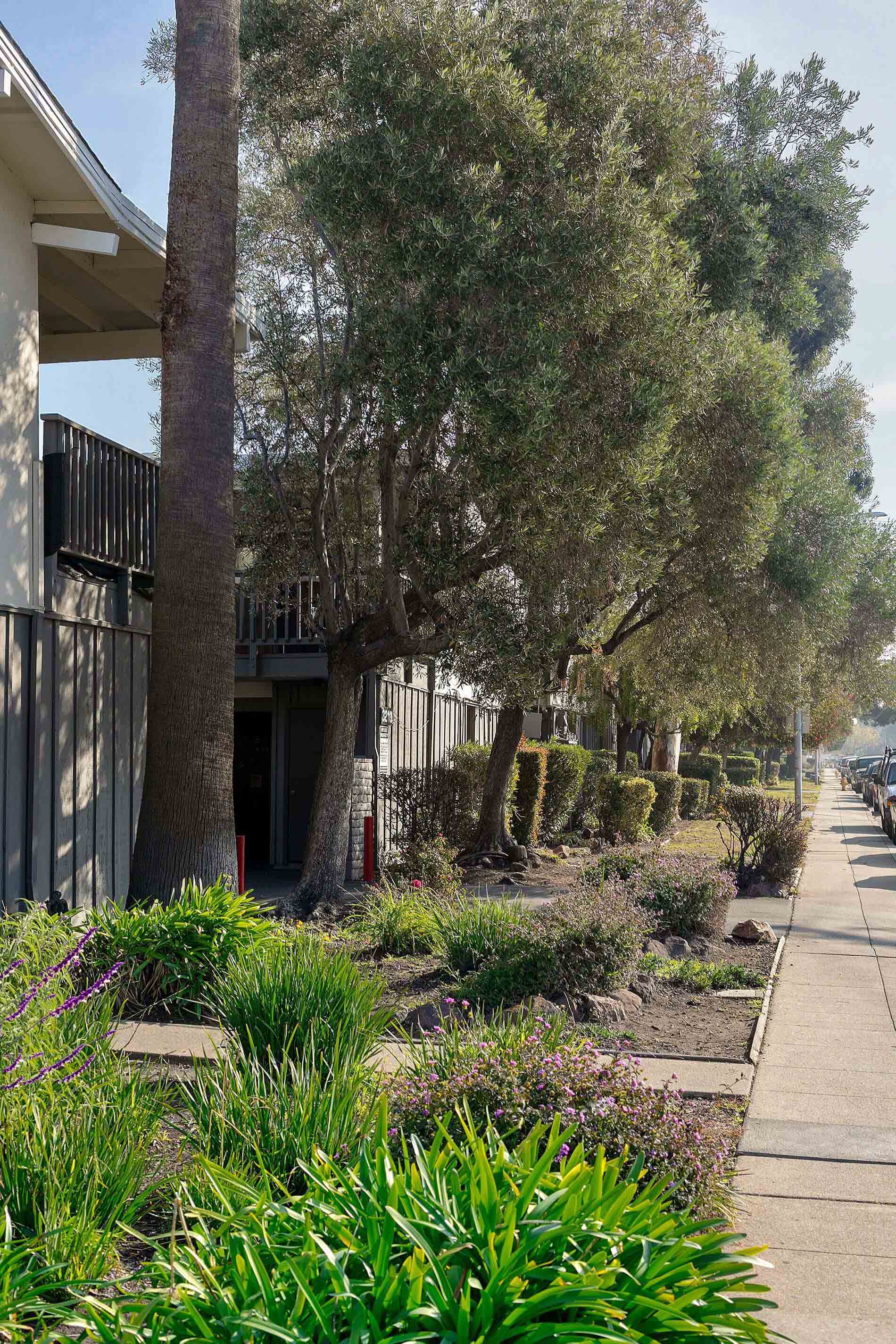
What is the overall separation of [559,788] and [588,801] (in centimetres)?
322

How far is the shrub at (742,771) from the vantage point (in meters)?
44.3

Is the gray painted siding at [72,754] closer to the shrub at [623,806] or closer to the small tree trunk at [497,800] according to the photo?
the small tree trunk at [497,800]

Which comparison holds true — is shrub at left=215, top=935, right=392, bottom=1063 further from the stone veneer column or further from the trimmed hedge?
the trimmed hedge

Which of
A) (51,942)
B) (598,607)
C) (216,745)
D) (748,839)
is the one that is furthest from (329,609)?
(51,942)

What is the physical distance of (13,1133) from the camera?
378 centimetres

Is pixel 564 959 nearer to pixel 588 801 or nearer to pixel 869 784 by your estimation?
pixel 588 801

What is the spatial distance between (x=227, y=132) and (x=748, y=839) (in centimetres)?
1016

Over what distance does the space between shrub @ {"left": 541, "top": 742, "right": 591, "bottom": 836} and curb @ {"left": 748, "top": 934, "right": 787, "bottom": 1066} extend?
432 inches

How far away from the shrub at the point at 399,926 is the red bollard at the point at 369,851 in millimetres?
3978

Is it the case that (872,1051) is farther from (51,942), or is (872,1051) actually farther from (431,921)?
(51,942)

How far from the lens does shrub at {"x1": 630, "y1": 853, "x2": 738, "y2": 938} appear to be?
10.5m

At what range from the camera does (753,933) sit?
1121cm

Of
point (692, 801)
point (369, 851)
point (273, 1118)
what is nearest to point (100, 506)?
point (369, 851)

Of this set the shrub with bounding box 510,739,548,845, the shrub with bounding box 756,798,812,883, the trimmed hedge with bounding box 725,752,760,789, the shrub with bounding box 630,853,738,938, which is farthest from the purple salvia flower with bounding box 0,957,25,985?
the trimmed hedge with bounding box 725,752,760,789
